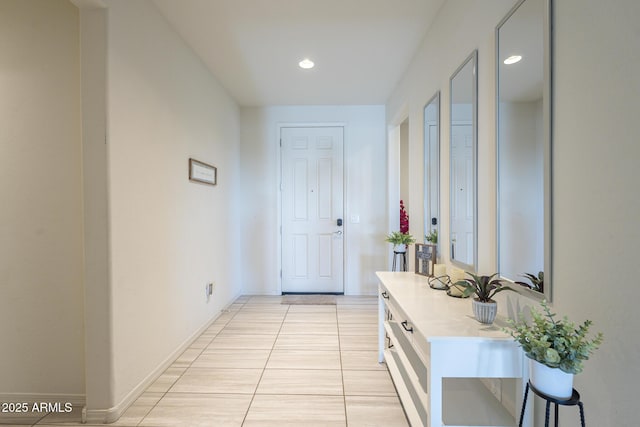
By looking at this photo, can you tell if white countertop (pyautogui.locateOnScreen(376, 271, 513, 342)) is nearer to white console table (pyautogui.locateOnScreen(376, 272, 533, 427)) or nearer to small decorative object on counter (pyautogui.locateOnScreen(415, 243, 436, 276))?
white console table (pyautogui.locateOnScreen(376, 272, 533, 427))

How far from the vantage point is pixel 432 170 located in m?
2.29

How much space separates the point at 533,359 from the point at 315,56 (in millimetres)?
2810

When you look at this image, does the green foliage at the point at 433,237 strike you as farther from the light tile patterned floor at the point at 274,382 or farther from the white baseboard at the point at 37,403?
the white baseboard at the point at 37,403

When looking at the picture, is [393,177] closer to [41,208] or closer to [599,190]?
[599,190]

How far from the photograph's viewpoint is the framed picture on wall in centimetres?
266

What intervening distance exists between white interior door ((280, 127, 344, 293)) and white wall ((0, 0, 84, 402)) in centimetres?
259

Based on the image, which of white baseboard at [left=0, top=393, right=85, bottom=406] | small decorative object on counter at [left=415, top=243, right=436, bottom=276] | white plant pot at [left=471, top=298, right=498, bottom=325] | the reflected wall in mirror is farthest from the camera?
the reflected wall in mirror

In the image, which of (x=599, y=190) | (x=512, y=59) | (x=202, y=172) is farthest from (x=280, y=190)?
(x=599, y=190)

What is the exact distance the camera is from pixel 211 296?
3109mm

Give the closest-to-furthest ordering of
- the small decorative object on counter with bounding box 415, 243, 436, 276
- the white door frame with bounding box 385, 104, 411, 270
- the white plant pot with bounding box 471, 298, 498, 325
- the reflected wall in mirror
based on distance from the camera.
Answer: the white plant pot with bounding box 471, 298, 498, 325
the small decorative object on counter with bounding box 415, 243, 436, 276
the reflected wall in mirror
the white door frame with bounding box 385, 104, 411, 270

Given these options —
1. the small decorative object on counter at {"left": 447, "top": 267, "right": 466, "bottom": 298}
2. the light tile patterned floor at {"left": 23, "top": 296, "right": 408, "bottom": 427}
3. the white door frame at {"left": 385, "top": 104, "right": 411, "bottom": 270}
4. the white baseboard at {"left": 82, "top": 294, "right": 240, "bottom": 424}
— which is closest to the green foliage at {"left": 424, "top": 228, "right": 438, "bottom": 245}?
the small decorative object on counter at {"left": 447, "top": 267, "right": 466, "bottom": 298}

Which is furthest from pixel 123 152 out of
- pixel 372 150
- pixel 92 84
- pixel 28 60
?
pixel 372 150

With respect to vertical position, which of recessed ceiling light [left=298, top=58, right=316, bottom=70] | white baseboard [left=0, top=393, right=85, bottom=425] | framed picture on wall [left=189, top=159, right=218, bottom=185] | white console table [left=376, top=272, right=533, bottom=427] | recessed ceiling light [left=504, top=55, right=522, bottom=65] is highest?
recessed ceiling light [left=298, top=58, right=316, bottom=70]

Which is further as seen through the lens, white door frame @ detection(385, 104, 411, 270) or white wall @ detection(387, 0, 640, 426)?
→ white door frame @ detection(385, 104, 411, 270)
